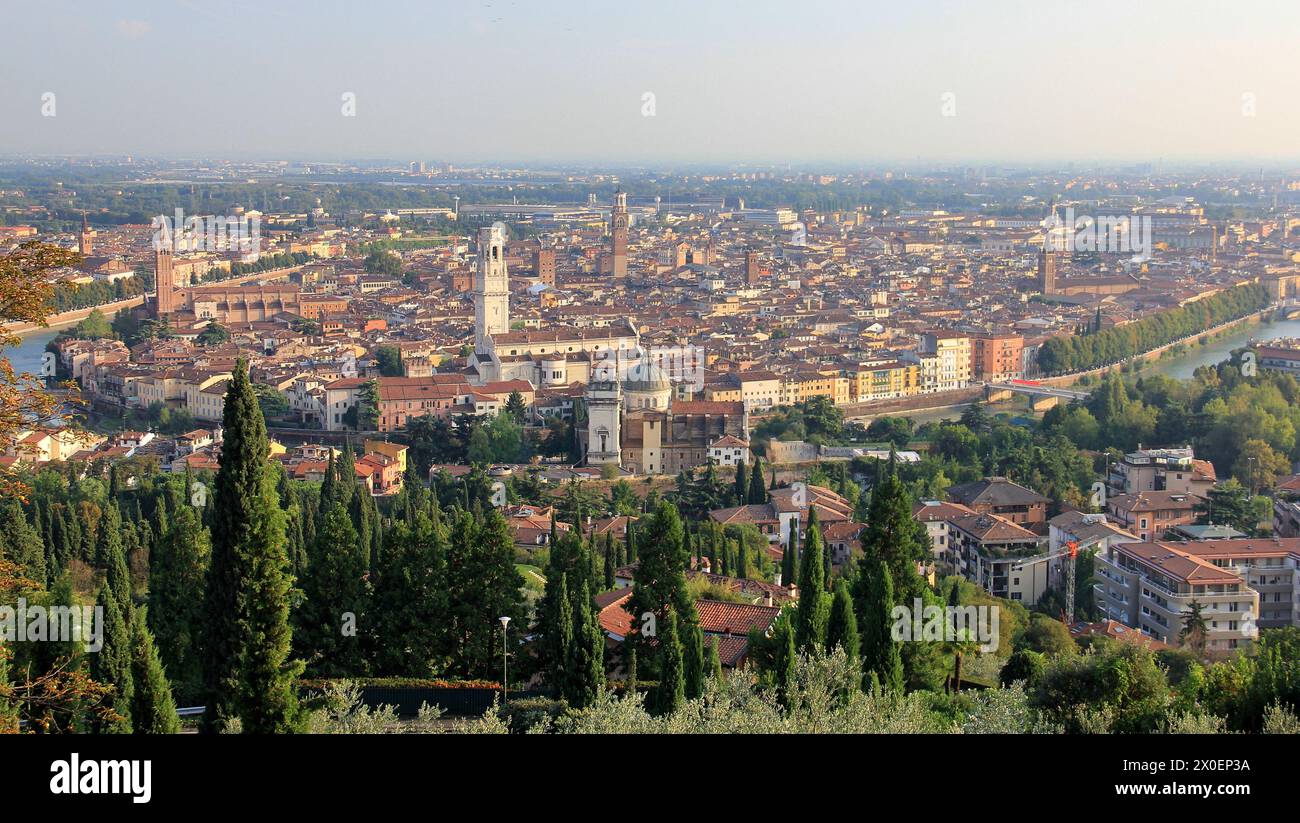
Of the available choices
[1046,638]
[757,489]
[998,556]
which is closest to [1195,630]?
[1046,638]

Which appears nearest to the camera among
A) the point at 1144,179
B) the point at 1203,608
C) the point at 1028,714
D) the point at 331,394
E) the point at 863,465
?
the point at 1028,714

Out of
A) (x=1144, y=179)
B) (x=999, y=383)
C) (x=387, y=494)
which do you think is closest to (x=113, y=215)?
(x=999, y=383)

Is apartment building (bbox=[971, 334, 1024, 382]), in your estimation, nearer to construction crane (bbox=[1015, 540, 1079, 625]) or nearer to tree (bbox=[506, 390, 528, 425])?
tree (bbox=[506, 390, 528, 425])

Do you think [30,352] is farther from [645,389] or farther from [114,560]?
[114,560]

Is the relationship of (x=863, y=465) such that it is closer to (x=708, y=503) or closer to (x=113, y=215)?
(x=708, y=503)

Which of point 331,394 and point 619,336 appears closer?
point 331,394
